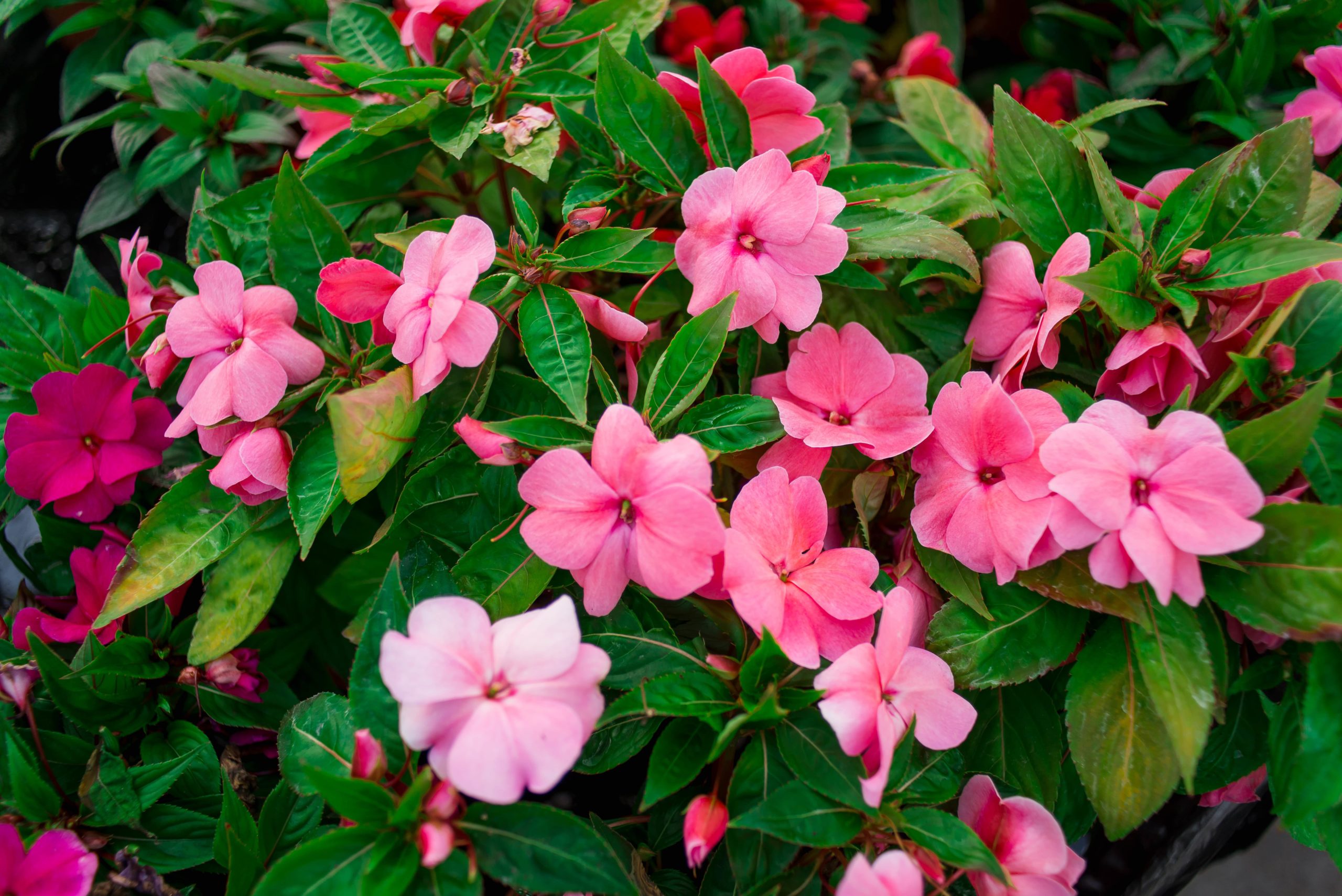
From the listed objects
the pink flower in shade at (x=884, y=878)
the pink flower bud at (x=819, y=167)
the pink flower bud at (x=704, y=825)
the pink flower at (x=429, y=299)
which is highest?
the pink flower bud at (x=819, y=167)

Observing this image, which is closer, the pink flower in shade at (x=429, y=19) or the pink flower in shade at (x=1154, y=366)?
Answer: the pink flower in shade at (x=1154, y=366)

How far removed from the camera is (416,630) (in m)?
0.65

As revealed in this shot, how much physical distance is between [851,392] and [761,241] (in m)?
0.18

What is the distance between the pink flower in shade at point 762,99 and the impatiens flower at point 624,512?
0.42 meters

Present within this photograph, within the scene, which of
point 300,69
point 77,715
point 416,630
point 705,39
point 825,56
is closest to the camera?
point 416,630

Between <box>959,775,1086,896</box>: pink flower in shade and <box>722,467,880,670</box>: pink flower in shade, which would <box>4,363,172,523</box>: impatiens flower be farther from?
<box>959,775,1086,896</box>: pink flower in shade

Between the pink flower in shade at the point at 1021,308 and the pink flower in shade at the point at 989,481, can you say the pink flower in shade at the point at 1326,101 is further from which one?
the pink flower in shade at the point at 989,481

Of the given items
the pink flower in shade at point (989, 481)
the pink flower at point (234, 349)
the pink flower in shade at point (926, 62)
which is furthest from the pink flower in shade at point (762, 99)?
the pink flower in shade at point (926, 62)

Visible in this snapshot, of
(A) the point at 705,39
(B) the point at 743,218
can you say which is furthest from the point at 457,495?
(A) the point at 705,39

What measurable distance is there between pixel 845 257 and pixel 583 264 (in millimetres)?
269

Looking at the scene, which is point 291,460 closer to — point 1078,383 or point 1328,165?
point 1078,383

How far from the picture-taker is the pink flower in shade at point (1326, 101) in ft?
3.41

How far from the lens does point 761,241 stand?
81 cm

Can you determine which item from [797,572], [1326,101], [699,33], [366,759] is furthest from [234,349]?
[1326,101]
